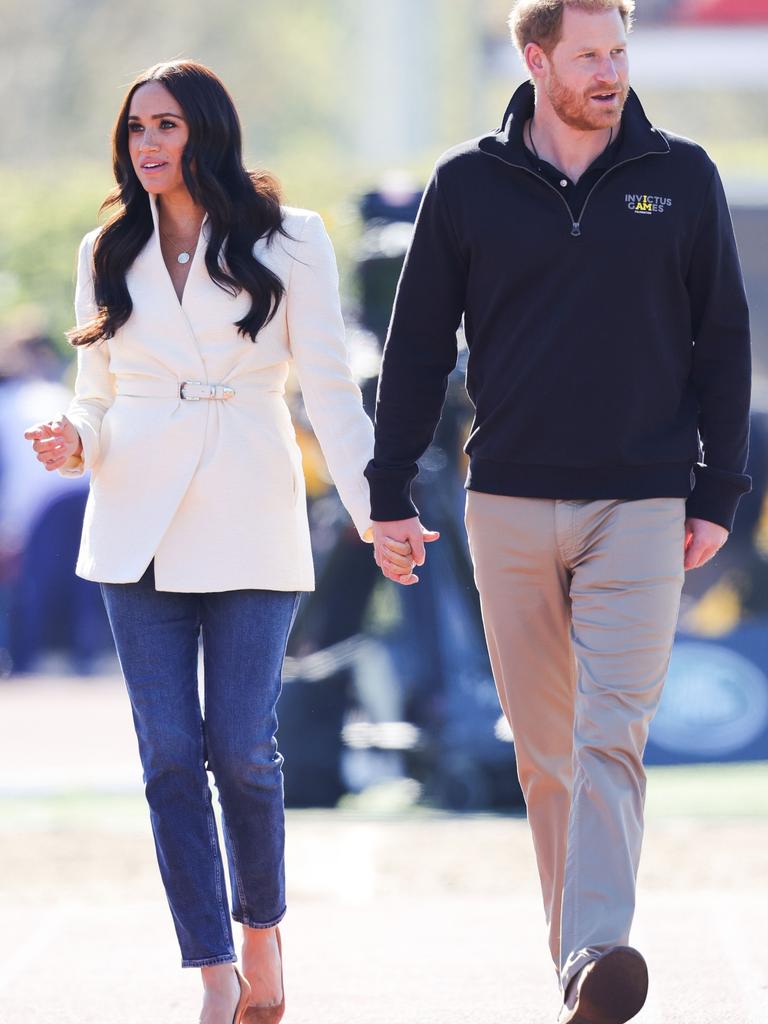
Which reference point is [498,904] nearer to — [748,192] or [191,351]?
[191,351]

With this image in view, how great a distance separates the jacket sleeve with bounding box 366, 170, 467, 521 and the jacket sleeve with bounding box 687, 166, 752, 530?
492 mm

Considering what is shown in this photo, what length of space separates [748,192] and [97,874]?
3693 millimetres

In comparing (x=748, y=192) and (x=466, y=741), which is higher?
(x=748, y=192)

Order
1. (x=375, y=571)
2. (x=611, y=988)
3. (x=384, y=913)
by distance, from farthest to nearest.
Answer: (x=375, y=571)
(x=384, y=913)
(x=611, y=988)

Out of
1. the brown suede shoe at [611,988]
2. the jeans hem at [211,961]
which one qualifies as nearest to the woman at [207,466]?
the jeans hem at [211,961]

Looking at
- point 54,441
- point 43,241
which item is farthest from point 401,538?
point 43,241

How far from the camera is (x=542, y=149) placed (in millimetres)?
3805

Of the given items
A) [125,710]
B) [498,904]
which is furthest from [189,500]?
[125,710]

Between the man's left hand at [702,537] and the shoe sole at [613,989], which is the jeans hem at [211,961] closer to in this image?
the shoe sole at [613,989]

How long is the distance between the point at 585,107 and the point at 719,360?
1.86 feet

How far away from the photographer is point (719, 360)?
3.76 metres

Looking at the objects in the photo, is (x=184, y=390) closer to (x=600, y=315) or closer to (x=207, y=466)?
(x=207, y=466)

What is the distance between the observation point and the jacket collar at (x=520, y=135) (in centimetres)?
372

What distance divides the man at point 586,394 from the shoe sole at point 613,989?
0.51 ft
